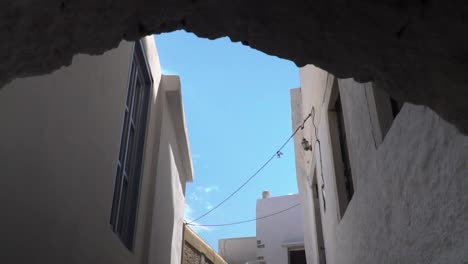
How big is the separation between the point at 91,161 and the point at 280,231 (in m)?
15.7

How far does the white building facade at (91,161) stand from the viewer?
278cm

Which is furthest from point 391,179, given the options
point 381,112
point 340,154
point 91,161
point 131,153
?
point 131,153

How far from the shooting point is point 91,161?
423 centimetres

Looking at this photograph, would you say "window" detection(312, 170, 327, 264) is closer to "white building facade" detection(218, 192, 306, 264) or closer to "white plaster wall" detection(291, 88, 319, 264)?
"white plaster wall" detection(291, 88, 319, 264)

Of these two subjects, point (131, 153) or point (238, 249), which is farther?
point (238, 249)

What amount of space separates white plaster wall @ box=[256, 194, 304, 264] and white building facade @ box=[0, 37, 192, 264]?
1070 centimetres

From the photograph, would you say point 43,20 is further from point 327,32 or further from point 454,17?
point 454,17

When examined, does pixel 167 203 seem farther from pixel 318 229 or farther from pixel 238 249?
pixel 238 249

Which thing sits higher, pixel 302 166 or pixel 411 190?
pixel 302 166

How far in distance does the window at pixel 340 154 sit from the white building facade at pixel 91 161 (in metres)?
2.49

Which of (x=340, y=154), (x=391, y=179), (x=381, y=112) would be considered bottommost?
(x=391, y=179)

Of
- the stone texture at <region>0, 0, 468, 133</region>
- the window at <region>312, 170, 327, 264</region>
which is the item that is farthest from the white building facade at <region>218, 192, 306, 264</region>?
the stone texture at <region>0, 0, 468, 133</region>

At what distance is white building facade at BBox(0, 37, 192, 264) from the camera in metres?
2.78

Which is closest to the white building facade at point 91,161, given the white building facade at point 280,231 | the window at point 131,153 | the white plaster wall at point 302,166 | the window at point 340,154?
the window at point 131,153
